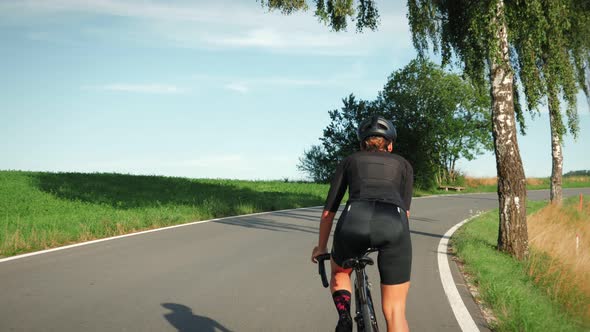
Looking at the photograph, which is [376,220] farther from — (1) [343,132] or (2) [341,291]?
(1) [343,132]

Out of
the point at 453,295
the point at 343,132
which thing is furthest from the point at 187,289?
the point at 343,132

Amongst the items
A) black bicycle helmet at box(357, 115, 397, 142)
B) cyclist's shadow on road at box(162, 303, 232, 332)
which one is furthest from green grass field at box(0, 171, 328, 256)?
black bicycle helmet at box(357, 115, 397, 142)

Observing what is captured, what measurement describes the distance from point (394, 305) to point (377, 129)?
3.46ft

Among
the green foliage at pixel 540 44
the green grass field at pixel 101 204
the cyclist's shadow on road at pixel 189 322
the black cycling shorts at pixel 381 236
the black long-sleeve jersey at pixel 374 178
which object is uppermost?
the green foliage at pixel 540 44

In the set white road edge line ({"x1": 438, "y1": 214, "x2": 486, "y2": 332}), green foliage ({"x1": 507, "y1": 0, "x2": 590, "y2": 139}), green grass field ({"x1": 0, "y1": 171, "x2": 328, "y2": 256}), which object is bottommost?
white road edge line ({"x1": 438, "y1": 214, "x2": 486, "y2": 332})

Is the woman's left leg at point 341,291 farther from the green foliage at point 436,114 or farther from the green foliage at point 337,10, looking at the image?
the green foliage at point 436,114

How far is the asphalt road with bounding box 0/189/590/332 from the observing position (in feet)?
18.9

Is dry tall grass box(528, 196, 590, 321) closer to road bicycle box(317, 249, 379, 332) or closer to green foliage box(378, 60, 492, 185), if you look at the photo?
road bicycle box(317, 249, 379, 332)

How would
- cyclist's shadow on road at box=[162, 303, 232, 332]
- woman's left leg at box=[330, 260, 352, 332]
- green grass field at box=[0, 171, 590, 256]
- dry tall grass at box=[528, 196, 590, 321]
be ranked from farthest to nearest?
green grass field at box=[0, 171, 590, 256] → dry tall grass at box=[528, 196, 590, 321] → cyclist's shadow on road at box=[162, 303, 232, 332] → woman's left leg at box=[330, 260, 352, 332]

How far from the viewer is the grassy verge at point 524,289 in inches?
231

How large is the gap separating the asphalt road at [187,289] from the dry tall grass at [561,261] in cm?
142

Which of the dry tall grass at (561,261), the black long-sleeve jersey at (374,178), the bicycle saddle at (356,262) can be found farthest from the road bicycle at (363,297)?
the dry tall grass at (561,261)

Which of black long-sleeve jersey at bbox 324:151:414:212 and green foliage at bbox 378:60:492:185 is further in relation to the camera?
green foliage at bbox 378:60:492:185

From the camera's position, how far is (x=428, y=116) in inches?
2036
